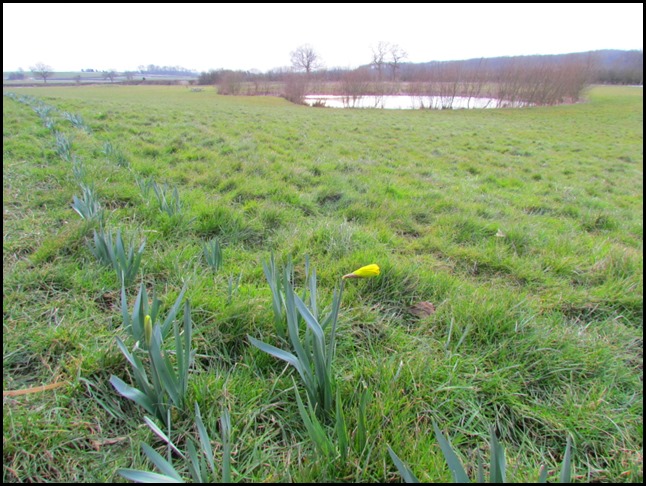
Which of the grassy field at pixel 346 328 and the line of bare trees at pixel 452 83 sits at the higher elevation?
the line of bare trees at pixel 452 83

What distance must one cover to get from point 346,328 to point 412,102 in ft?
124

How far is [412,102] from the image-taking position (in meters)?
34.6

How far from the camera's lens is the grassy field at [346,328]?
40.9 inches

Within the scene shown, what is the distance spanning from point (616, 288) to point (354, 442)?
2.18 meters

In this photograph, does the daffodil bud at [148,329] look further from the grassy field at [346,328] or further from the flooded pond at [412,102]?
the flooded pond at [412,102]

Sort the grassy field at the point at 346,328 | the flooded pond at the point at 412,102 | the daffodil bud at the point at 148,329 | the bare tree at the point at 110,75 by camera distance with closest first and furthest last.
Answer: the daffodil bud at the point at 148,329 < the grassy field at the point at 346,328 < the flooded pond at the point at 412,102 < the bare tree at the point at 110,75

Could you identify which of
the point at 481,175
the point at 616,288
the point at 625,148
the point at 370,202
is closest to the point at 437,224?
the point at 370,202

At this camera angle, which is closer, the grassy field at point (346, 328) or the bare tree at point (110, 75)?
the grassy field at point (346, 328)

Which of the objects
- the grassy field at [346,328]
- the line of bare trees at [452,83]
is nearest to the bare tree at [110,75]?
the line of bare trees at [452,83]

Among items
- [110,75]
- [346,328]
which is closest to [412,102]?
[346,328]

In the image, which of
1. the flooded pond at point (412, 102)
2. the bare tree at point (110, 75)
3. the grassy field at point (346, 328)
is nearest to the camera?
A: the grassy field at point (346, 328)

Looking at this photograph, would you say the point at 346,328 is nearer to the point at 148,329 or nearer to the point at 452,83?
the point at 148,329

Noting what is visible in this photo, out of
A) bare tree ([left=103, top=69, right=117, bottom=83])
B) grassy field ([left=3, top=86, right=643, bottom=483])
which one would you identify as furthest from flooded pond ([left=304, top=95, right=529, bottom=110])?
bare tree ([left=103, top=69, right=117, bottom=83])

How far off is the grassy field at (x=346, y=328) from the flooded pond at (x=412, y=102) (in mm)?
31649
